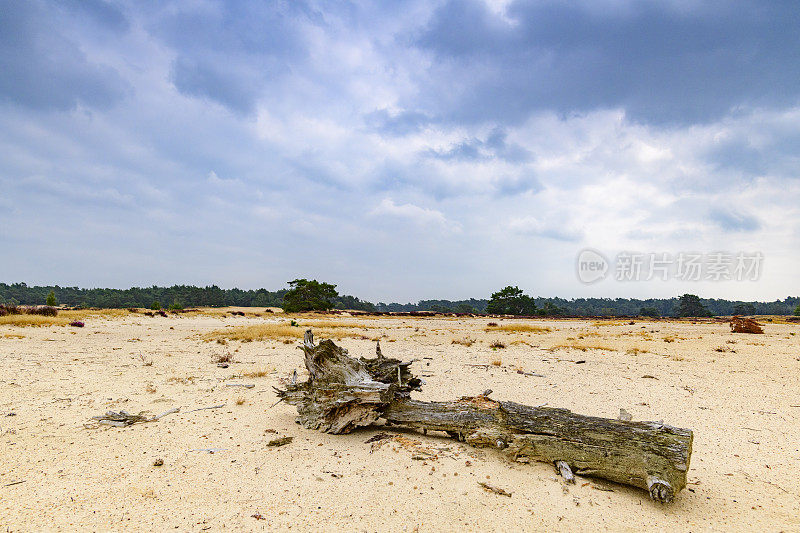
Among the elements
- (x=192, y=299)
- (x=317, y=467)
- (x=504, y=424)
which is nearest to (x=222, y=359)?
(x=317, y=467)

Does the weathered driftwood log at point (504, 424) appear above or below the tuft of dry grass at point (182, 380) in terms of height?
above

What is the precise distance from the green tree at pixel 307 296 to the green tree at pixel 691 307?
105508 millimetres

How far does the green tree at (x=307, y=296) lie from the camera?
8056 centimetres

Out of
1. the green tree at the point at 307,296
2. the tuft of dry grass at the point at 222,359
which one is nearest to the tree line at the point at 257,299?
the green tree at the point at 307,296

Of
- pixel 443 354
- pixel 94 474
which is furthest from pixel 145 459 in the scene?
pixel 443 354

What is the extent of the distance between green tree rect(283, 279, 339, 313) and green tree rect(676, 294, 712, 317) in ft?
346

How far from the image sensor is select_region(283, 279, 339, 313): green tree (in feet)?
264

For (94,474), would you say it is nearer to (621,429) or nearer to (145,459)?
(145,459)

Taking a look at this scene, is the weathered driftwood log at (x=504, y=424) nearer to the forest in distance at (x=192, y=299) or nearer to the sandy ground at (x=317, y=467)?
the sandy ground at (x=317, y=467)

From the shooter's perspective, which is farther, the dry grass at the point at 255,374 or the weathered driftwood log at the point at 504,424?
the dry grass at the point at 255,374

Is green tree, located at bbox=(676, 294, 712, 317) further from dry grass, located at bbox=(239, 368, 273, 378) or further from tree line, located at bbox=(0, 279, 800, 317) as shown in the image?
dry grass, located at bbox=(239, 368, 273, 378)

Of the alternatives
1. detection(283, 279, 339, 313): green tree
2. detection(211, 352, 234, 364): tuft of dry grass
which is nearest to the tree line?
detection(283, 279, 339, 313): green tree

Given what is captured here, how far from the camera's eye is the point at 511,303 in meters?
97.0

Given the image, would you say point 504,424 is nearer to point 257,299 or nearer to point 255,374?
point 255,374
